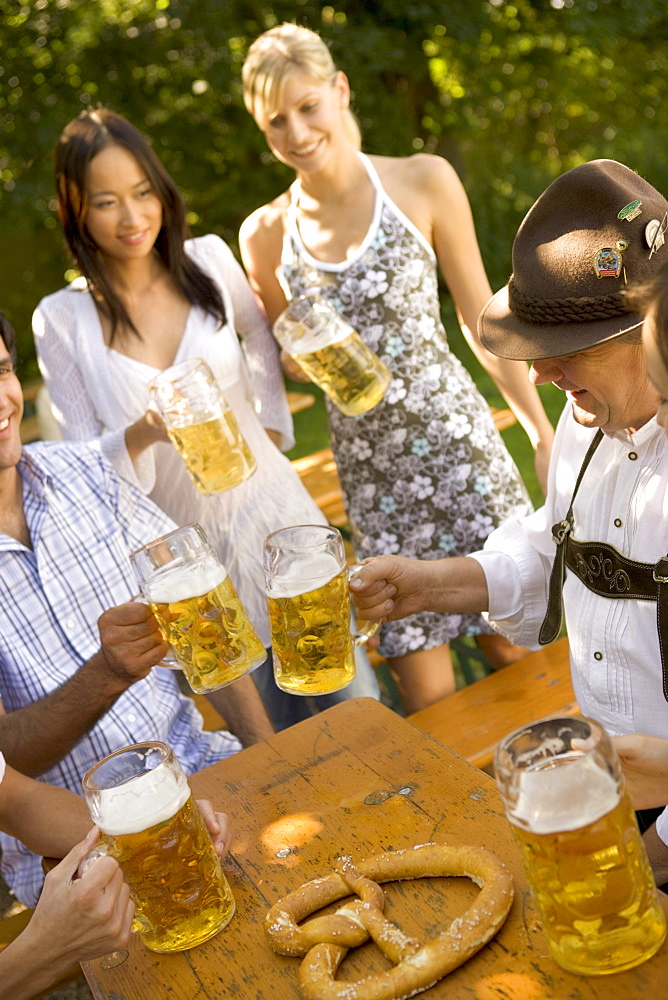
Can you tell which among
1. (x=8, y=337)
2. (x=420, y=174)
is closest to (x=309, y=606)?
(x=8, y=337)

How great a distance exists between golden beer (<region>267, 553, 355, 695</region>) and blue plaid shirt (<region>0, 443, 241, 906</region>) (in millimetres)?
697

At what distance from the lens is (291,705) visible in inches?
128

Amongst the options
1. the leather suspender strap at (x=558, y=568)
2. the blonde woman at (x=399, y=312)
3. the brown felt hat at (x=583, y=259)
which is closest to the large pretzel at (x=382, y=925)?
the leather suspender strap at (x=558, y=568)

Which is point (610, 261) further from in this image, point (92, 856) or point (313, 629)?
point (92, 856)

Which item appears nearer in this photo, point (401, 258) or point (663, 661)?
point (663, 661)

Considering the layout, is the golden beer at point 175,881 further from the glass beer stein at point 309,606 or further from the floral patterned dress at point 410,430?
the floral patterned dress at point 410,430

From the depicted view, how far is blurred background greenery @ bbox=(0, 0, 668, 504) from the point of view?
8500mm

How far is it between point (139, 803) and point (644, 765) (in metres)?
0.72

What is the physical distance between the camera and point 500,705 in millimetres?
2887

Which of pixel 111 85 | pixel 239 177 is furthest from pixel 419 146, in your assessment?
pixel 111 85

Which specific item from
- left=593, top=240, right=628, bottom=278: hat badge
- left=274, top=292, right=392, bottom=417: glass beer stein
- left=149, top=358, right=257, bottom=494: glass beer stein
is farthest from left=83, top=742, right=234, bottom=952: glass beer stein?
left=274, top=292, right=392, bottom=417: glass beer stein

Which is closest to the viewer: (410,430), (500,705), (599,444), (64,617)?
(599,444)

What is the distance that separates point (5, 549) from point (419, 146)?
9200 mm

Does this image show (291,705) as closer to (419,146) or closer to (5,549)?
(5,549)
